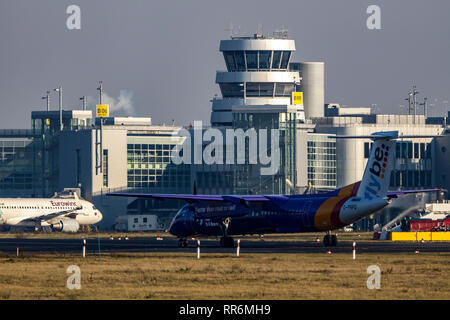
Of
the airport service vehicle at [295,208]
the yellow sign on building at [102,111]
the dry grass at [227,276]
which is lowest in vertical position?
the dry grass at [227,276]

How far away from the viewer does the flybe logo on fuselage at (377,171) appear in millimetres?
66875

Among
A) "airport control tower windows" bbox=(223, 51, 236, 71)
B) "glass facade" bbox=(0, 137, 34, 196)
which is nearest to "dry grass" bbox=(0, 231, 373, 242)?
"glass facade" bbox=(0, 137, 34, 196)

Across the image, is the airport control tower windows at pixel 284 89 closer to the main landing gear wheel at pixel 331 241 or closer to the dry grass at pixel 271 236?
the dry grass at pixel 271 236

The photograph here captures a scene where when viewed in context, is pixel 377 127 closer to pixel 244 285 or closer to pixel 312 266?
pixel 312 266

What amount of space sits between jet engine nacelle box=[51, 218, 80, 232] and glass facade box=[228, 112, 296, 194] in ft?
104

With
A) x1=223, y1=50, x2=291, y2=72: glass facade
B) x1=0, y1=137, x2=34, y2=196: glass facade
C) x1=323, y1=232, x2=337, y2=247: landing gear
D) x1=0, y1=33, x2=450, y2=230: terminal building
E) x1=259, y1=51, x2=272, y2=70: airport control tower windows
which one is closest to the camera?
x1=323, y1=232, x2=337, y2=247: landing gear

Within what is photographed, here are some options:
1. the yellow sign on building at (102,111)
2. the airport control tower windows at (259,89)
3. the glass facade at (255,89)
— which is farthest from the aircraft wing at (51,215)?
the airport control tower windows at (259,89)

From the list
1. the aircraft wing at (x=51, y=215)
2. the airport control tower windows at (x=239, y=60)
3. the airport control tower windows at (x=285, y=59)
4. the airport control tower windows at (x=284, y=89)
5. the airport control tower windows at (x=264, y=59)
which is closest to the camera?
the aircraft wing at (x=51, y=215)

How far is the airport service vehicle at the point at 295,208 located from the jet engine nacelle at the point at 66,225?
5714 centimetres

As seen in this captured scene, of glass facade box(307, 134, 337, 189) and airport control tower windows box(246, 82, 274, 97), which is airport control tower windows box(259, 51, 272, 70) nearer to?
airport control tower windows box(246, 82, 274, 97)

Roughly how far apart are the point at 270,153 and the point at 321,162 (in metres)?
14.4

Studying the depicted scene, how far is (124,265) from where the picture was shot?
5350 centimetres

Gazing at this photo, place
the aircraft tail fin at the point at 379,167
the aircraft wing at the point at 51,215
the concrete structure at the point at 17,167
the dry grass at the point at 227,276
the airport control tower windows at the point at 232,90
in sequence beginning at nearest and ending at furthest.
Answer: the dry grass at the point at 227,276 → the aircraft tail fin at the point at 379,167 → the aircraft wing at the point at 51,215 → the airport control tower windows at the point at 232,90 → the concrete structure at the point at 17,167

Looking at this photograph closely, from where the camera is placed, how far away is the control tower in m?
179
